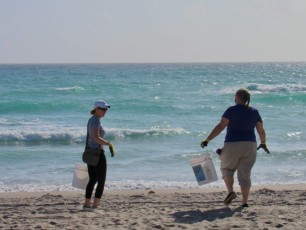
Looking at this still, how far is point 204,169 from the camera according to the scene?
8.01 meters

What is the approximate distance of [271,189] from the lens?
31.8 feet

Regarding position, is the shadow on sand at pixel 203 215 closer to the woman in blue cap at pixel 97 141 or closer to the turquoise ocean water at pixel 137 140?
the woman in blue cap at pixel 97 141

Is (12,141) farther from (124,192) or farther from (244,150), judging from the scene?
(244,150)

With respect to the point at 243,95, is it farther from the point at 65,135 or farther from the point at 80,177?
the point at 65,135

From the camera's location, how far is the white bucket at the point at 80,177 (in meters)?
7.99

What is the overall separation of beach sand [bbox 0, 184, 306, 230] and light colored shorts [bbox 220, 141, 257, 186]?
42 centimetres

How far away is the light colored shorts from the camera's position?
7.09m

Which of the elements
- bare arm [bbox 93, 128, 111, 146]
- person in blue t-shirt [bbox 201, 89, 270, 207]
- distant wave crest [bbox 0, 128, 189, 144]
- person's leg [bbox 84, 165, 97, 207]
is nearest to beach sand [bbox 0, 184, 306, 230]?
person's leg [bbox 84, 165, 97, 207]

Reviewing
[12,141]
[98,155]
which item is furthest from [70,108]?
[98,155]

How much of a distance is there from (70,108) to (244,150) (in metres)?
23.3

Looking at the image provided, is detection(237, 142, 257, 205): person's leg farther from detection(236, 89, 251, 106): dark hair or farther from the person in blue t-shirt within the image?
detection(236, 89, 251, 106): dark hair

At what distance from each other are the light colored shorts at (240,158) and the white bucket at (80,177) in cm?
186

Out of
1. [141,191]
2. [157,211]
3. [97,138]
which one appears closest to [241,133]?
[157,211]

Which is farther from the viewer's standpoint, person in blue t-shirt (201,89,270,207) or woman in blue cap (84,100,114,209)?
woman in blue cap (84,100,114,209)
